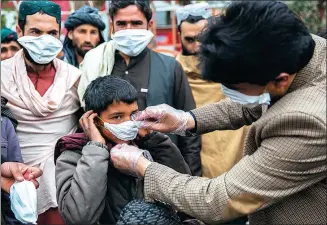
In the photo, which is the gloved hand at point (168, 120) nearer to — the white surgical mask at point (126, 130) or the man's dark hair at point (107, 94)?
the white surgical mask at point (126, 130)

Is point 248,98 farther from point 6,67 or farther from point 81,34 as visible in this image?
point 81,34

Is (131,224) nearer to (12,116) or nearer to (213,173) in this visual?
(12,116)

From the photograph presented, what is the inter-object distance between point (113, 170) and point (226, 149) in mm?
1769

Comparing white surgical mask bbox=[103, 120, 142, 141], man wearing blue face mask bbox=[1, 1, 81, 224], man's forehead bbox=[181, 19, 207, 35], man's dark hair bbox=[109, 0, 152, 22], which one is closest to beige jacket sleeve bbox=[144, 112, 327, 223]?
white surgical mask bbox=[103, 120, 142, 141]

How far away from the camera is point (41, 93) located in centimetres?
390

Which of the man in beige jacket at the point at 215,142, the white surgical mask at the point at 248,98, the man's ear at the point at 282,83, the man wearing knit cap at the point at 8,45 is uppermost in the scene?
the man's ear at the point at 282,83

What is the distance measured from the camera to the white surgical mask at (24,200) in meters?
2.99

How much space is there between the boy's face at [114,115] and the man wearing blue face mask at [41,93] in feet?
2.62

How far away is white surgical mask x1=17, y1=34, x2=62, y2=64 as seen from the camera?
12.8 ft

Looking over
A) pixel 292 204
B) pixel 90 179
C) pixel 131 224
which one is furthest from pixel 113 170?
pixel 292 204

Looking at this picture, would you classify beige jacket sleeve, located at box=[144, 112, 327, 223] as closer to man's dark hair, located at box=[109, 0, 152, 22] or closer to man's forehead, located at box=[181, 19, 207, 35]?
man's dark hair, located at box=[109, 0, 152, 22]

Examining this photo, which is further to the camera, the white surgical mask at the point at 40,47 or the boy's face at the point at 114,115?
the white surgical mask at the point at 40,47

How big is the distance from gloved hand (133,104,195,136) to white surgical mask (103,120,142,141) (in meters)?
0.11

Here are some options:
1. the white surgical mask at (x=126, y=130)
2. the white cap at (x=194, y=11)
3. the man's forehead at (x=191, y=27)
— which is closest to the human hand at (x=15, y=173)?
the white surgical mask at (x=126, y=130)
